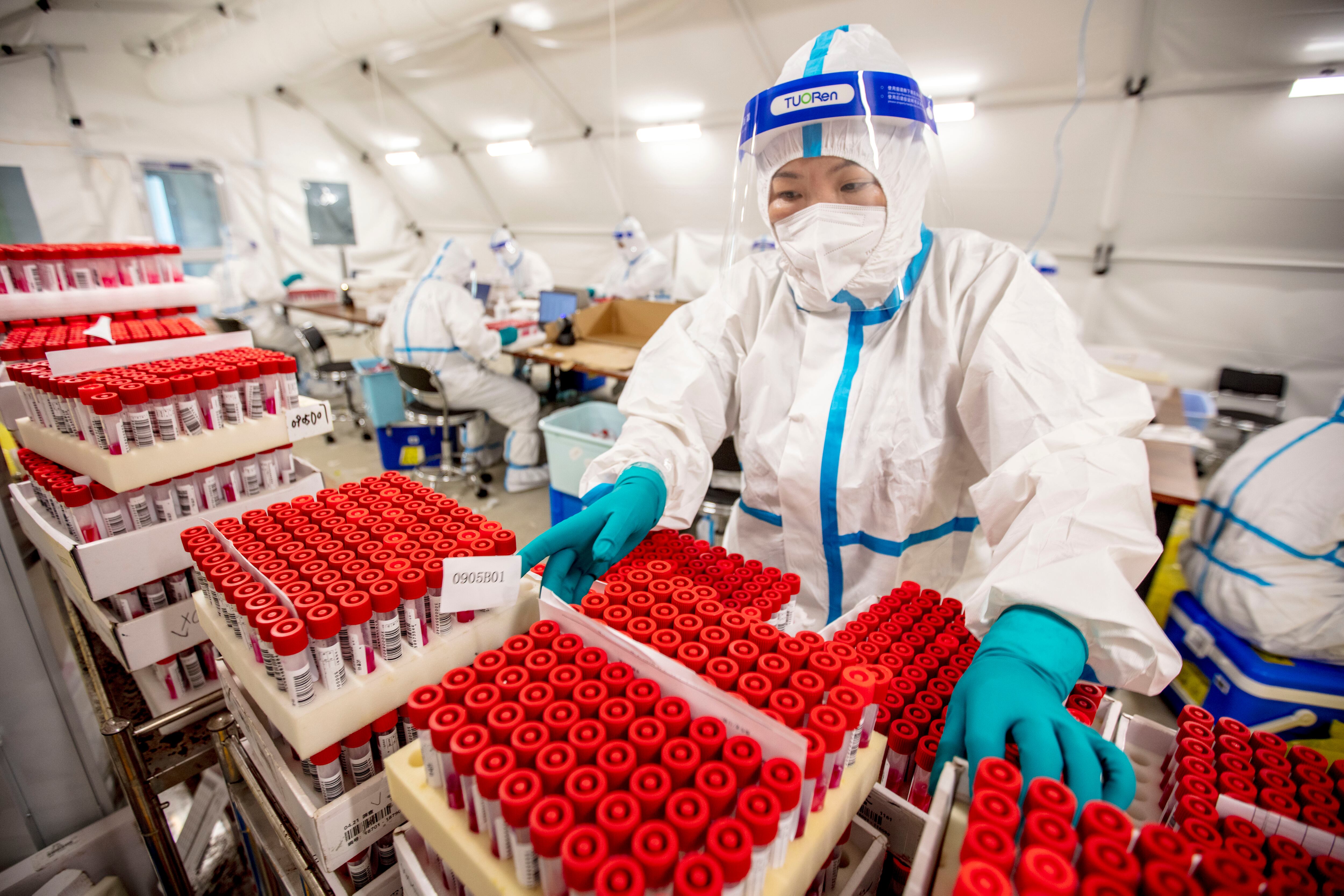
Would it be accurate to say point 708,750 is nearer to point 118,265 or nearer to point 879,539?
point 879,539

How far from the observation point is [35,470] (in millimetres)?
1572

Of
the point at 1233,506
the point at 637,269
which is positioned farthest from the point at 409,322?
the point at 1233,506

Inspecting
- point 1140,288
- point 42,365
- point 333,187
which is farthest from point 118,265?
point 333,187

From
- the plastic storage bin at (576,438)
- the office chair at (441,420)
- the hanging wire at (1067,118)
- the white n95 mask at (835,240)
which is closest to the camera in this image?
the white n95 mask at (835,240)

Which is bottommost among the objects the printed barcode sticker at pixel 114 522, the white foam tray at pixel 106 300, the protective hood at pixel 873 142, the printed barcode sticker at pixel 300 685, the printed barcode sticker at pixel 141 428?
the printed barcode sticker at pixel 114 522

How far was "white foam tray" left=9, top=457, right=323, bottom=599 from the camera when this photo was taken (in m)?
1.29

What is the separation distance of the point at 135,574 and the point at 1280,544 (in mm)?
3523

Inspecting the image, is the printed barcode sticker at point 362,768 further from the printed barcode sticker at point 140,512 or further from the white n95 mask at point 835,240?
the white n95 mask at point 835,240

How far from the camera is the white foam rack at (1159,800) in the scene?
23.5 inches

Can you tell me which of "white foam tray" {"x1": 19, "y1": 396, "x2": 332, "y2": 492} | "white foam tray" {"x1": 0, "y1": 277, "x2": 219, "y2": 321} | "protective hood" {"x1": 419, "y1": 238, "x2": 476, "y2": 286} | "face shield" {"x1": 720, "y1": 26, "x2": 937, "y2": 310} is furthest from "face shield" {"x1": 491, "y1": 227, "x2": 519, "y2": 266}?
"face shield" {"x1": 720, "y1": 26, "x2": 937, "y2": 310}

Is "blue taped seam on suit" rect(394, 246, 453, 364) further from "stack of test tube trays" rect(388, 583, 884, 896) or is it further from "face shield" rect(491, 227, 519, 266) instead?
"stack of test tube trays" rect(388, 583, 884, 896)

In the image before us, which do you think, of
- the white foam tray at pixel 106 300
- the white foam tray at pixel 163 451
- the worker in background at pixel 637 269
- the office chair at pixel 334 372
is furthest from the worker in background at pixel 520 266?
the white foam tray at pixel 163 451

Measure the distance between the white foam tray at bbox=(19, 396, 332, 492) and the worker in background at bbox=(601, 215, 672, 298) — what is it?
242 inches

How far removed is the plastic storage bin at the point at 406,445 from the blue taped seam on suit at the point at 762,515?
3.56 metres
